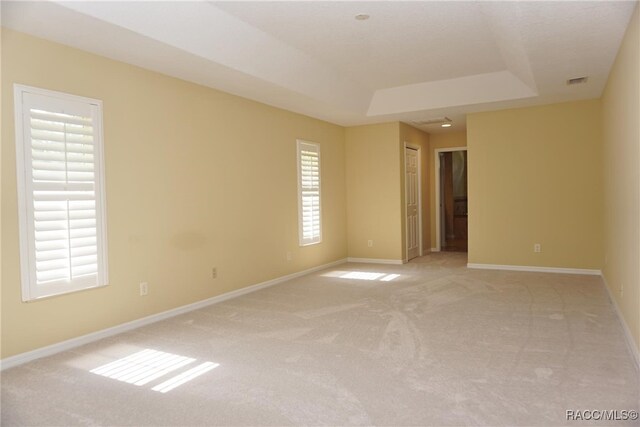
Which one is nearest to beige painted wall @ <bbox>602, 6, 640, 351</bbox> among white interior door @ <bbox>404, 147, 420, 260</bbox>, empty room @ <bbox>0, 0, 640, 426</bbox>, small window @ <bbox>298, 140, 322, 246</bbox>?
empty room @ <bbox>0, 0, 640, 426</bbox>

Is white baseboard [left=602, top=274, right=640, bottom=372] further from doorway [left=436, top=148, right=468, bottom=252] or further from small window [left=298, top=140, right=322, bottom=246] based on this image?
doorway [left=436, top=148, right=468, bottom=252]

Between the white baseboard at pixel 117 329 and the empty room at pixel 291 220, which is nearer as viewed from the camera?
the empty room at pixel 291 220

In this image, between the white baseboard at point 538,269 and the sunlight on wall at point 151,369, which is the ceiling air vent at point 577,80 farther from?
the sunlight on wall at point 151,369

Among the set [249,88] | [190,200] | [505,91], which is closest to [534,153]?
[505,91]

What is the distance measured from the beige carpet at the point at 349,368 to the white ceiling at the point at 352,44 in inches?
92.5

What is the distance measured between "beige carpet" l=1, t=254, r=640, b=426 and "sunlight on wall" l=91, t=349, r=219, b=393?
0.5 inches

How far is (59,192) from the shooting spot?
10.8ft

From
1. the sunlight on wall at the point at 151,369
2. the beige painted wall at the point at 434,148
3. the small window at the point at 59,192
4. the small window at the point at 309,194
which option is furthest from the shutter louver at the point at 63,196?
the beige painted wall at the point at 434,148

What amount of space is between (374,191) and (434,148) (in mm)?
2044

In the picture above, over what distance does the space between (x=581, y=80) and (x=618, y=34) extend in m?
1.50

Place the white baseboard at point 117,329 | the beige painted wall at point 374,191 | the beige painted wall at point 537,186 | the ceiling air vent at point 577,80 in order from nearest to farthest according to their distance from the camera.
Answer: the white baseboard at point 117,329 < the ceiling air vent at point 577,80 < the beige painted wall at point 537,186 < the beige painted wall at point 374,191

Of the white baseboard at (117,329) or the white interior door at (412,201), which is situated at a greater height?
the white interior door at (412,201)

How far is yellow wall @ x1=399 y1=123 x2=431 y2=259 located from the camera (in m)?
7.22

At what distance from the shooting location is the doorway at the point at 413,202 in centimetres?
748
